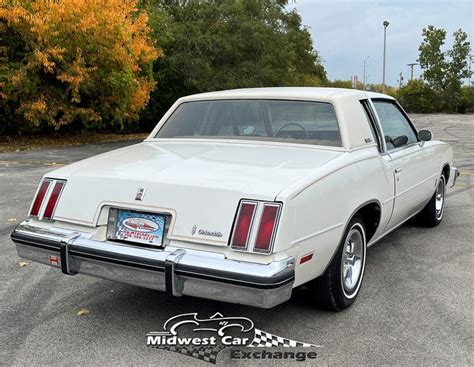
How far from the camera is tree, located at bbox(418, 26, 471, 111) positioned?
48031mm

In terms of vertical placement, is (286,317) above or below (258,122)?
below

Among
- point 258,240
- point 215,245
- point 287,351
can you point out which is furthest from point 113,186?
point 287,351

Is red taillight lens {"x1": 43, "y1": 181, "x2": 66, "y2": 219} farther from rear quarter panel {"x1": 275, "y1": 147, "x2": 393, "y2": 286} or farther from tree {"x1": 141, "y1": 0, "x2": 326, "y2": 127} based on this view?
tree {"x1": 141, "y1": 0, "x2": 326, "y2": 127}

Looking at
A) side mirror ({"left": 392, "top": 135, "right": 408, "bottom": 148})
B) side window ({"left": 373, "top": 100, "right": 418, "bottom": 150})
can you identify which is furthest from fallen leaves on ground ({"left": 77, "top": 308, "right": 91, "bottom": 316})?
side mirror ({"left": 392, "top": 135, "right": 408, "bottom": 148})

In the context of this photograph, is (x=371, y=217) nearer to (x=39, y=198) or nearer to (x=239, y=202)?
(x=239, y=202)

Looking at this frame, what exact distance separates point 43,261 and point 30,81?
14731 mm

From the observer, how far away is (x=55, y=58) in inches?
649

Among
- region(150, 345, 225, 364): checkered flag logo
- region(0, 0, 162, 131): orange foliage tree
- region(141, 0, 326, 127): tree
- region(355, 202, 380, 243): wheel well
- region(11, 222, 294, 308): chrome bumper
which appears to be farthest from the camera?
region(141, 0, 326, 127): tree

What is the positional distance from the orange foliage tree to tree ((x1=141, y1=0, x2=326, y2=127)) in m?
4.36

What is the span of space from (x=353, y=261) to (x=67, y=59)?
Result: 15.5m

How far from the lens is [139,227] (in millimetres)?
3123

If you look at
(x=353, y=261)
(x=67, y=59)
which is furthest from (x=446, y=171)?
(x=67, y=59)

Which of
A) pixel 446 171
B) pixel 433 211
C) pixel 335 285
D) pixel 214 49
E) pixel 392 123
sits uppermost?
pixel 214 49

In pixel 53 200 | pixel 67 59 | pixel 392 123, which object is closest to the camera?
pixel 53 200
